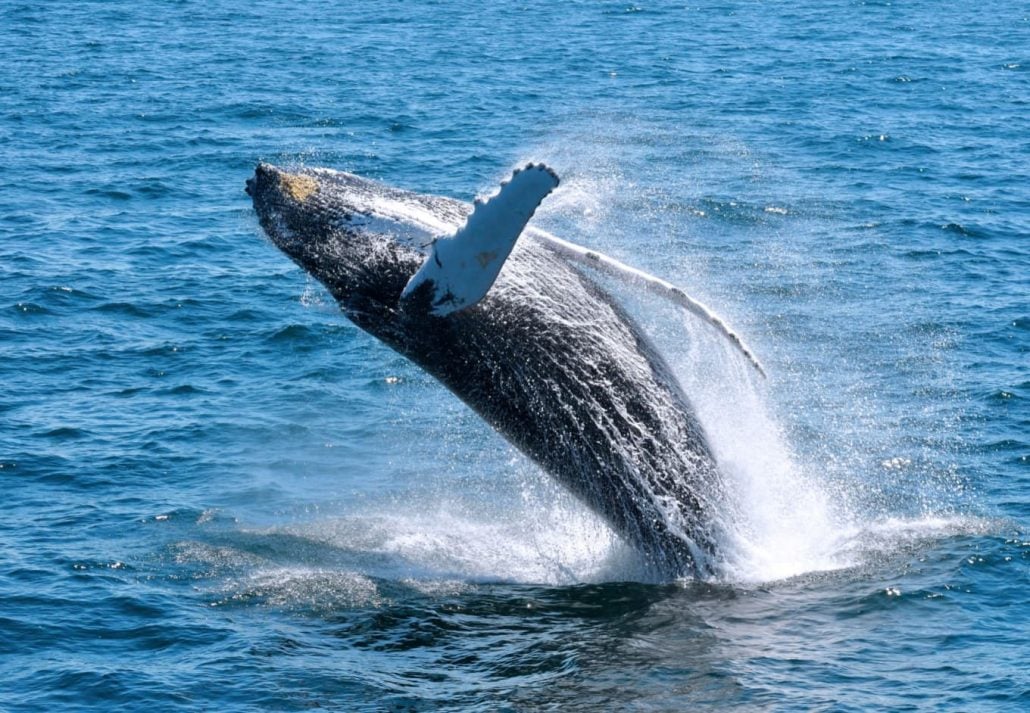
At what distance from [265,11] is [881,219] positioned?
36741 mm

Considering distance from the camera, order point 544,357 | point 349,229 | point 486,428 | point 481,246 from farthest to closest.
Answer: point 486,428 < point 544,357 < point 349,229 < point 481,246

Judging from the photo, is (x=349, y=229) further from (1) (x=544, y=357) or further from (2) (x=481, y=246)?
(1) (x=544, y=357)

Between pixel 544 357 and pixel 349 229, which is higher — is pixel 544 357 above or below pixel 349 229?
below

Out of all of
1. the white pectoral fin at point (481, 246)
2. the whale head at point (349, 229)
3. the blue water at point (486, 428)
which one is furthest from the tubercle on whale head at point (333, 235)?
the white pectoral fin at point (481, 246)

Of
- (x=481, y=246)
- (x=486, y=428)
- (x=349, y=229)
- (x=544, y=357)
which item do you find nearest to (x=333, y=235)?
(x=349, y=229)

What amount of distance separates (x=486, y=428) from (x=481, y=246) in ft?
32.8

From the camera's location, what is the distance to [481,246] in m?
14.6

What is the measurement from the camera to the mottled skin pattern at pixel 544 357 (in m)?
16.2

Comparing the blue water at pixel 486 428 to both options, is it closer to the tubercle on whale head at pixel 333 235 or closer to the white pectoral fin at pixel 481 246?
the tubercle on whale head at pixel 333 235

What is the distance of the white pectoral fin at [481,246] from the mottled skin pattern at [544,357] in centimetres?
30

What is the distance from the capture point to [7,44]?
5519cm

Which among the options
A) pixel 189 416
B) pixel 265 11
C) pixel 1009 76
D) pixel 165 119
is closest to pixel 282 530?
pixel 189 416

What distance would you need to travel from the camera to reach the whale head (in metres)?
16.0

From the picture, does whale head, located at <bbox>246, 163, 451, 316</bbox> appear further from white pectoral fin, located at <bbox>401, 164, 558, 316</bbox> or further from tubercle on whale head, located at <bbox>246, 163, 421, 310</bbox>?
white pectoral fin, located at <bbox>401, 164, 558, 316</bbox>
